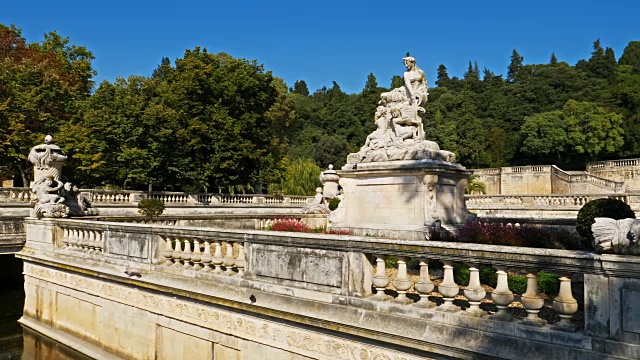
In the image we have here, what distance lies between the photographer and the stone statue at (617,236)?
3.92 metres

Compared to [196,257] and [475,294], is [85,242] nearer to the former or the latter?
[196,257]

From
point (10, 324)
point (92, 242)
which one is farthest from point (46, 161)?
point (10, 324)

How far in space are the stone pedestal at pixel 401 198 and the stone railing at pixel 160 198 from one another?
13152 millimetres

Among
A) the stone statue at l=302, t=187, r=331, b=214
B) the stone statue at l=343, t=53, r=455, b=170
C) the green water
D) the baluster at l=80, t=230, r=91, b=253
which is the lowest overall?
the green water

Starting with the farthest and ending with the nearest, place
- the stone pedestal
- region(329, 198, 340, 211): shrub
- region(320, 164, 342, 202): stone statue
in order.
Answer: region(320, 164, 342, 202): stone statue → region(329, 198, 340, 211): shrub → the stone pedestal

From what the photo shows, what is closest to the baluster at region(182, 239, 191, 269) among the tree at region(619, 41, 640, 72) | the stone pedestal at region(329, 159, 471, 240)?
the stone pedestal at region(329, 159, 471, 240)

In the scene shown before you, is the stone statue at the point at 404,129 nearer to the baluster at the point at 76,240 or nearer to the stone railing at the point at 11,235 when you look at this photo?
the baluster at the point at 76,240

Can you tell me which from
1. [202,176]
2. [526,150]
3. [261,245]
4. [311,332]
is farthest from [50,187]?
[526,150]

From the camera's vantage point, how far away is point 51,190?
1199cm

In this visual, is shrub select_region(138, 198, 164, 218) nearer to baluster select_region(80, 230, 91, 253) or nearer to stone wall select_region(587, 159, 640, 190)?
baluster select_region(80, 230, 91, 253)

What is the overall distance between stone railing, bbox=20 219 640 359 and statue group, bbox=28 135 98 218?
12.4 ft

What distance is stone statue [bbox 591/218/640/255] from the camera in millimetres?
3918

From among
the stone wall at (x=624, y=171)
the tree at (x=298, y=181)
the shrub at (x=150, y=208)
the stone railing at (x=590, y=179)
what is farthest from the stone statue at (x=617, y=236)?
the stone wall at (x=624, y=171)

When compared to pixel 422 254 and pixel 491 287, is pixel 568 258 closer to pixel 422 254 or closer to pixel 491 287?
pixel 422 254
